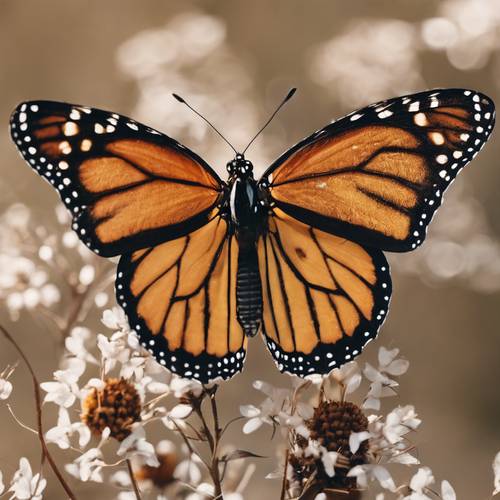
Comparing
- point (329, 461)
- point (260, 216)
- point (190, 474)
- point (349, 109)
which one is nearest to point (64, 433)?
point (190, 474)

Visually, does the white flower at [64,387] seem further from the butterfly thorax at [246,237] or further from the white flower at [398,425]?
the white flower at [398,425]

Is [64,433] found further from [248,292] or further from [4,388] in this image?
[248,292]

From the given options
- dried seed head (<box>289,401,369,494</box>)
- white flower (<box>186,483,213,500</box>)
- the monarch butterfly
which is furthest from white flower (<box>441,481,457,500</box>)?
white flower (<box>186,483,213,500</box>)

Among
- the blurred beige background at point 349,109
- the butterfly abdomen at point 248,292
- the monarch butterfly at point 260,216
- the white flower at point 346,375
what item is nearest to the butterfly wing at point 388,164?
the monarch butterfly at point 260,216

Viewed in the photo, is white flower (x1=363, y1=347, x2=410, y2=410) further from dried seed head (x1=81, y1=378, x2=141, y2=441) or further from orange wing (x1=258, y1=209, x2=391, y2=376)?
dried seed head (x1=81, y1=378, x2=141, y2=441)

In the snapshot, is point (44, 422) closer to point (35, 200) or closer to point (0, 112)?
point (35, 200)
